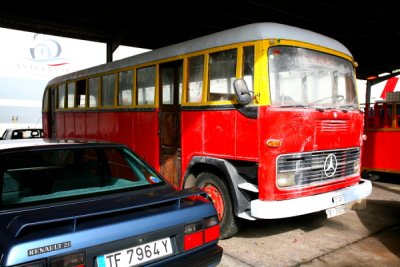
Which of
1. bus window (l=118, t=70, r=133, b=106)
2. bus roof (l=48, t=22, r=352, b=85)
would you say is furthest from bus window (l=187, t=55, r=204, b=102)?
bus window (l=118, t=70, r=133, b=106)

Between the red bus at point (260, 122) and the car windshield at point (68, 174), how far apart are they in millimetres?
1542

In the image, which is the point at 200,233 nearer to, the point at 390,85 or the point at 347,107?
the point at 347,107

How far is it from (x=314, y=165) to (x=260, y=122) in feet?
3.04

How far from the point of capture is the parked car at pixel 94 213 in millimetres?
2084

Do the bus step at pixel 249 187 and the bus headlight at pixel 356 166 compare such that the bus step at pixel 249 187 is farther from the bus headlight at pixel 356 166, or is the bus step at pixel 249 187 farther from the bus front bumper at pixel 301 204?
the bus headlight at pixel 356 166

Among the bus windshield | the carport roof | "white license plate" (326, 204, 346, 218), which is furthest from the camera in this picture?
the carport roof

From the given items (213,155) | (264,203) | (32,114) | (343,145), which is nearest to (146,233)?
(264,203)

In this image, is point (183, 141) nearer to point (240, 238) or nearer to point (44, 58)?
point (240, 238)

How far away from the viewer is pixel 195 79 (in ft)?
17.4

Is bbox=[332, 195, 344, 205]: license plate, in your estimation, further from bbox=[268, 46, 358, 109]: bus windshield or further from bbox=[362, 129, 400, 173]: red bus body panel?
bbox=[362, 129, 400, 173]: red bus body panel

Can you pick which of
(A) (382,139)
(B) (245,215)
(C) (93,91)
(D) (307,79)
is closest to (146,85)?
(C) (93,91)

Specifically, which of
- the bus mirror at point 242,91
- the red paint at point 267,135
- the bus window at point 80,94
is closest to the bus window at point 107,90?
the bus window at point 80,94

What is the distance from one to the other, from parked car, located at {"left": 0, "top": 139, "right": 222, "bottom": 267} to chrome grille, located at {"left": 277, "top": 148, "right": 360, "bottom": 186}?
1664 mm

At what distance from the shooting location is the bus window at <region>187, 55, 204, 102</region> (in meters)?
5.20
